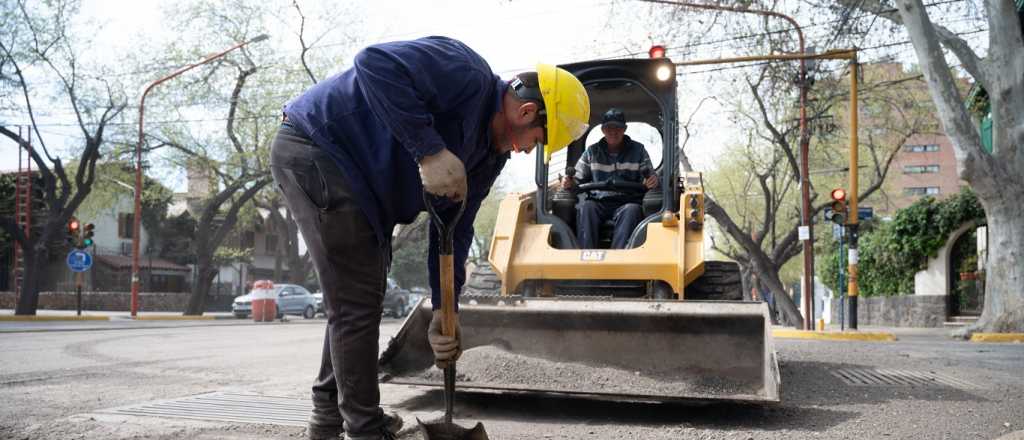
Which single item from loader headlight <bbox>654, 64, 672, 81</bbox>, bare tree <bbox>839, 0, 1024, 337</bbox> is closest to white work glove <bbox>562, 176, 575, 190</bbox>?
loader headlight <bbox>654, 64, 672, 81</bbox>

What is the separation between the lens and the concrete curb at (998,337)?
516 inches

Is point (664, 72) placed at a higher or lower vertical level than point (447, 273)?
higher

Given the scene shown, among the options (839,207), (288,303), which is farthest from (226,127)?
(839,207)

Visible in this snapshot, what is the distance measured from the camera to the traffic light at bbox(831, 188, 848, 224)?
16.4 m

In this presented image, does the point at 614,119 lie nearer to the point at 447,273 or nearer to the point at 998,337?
the point at 447,273

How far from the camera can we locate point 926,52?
13305 millimetres

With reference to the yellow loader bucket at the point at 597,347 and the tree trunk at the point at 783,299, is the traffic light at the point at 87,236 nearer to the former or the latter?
the tree trunk at the point at 783,299

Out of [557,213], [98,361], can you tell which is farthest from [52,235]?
[557,213]

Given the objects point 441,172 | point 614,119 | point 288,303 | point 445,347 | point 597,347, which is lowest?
point 288,303

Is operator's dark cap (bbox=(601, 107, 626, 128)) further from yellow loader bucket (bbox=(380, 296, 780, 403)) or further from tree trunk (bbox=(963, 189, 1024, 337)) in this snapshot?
tree trunk (bbox=(963, 189, 1024, 337))

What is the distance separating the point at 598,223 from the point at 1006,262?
9.67m

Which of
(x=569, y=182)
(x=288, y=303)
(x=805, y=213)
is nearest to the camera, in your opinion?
(x=569, y=182)

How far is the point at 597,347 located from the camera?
17.9ft

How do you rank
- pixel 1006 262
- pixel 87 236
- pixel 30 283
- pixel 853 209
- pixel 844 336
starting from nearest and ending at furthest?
pixel 1006 262 < pixel 844 336 < pixel 853 209 < pixel 30 283 < pixel 87 236
